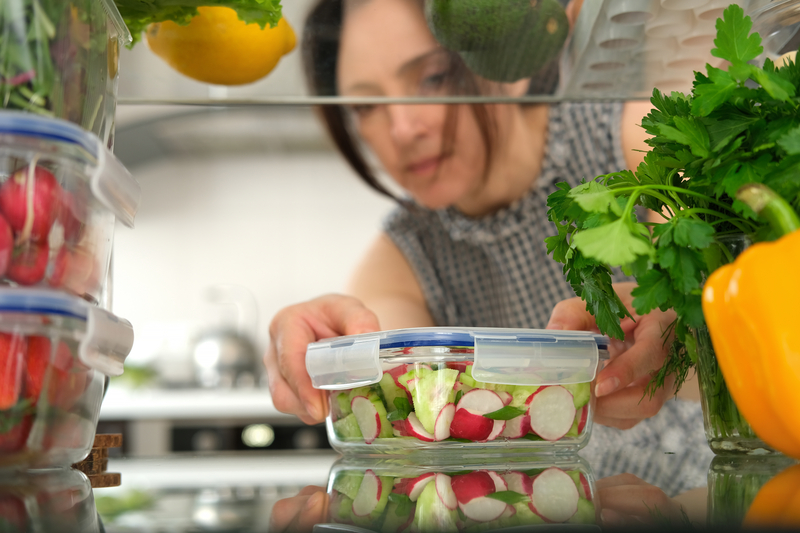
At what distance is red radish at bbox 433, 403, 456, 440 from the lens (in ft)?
1.54

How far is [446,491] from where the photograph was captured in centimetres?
37

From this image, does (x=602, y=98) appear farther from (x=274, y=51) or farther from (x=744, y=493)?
(x=744, y=493)

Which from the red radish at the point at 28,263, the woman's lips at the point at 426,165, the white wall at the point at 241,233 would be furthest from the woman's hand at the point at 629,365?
the white wall at the point at 241,233

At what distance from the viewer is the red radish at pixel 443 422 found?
470mm

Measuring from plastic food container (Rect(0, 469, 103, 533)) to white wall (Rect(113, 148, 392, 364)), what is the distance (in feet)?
10.2

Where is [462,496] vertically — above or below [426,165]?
below

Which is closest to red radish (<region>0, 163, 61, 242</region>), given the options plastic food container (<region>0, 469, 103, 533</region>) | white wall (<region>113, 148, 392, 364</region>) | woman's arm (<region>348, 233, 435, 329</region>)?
plastic food container (<region>0, 469, 103, 533</region>)

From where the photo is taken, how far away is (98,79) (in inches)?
18.5

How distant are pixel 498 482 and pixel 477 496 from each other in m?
0.04

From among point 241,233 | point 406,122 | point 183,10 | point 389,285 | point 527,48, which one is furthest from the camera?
point 241,233

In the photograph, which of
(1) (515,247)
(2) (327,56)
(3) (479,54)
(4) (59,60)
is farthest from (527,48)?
(1) (515,247)

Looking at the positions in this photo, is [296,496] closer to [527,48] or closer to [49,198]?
[49,198]

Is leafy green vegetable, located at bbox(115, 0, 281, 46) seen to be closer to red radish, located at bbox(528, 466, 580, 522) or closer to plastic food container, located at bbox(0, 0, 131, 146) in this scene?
plastic food container, located at bbox(0, 0, 131, 146)

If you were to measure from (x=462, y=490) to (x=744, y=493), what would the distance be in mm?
144
